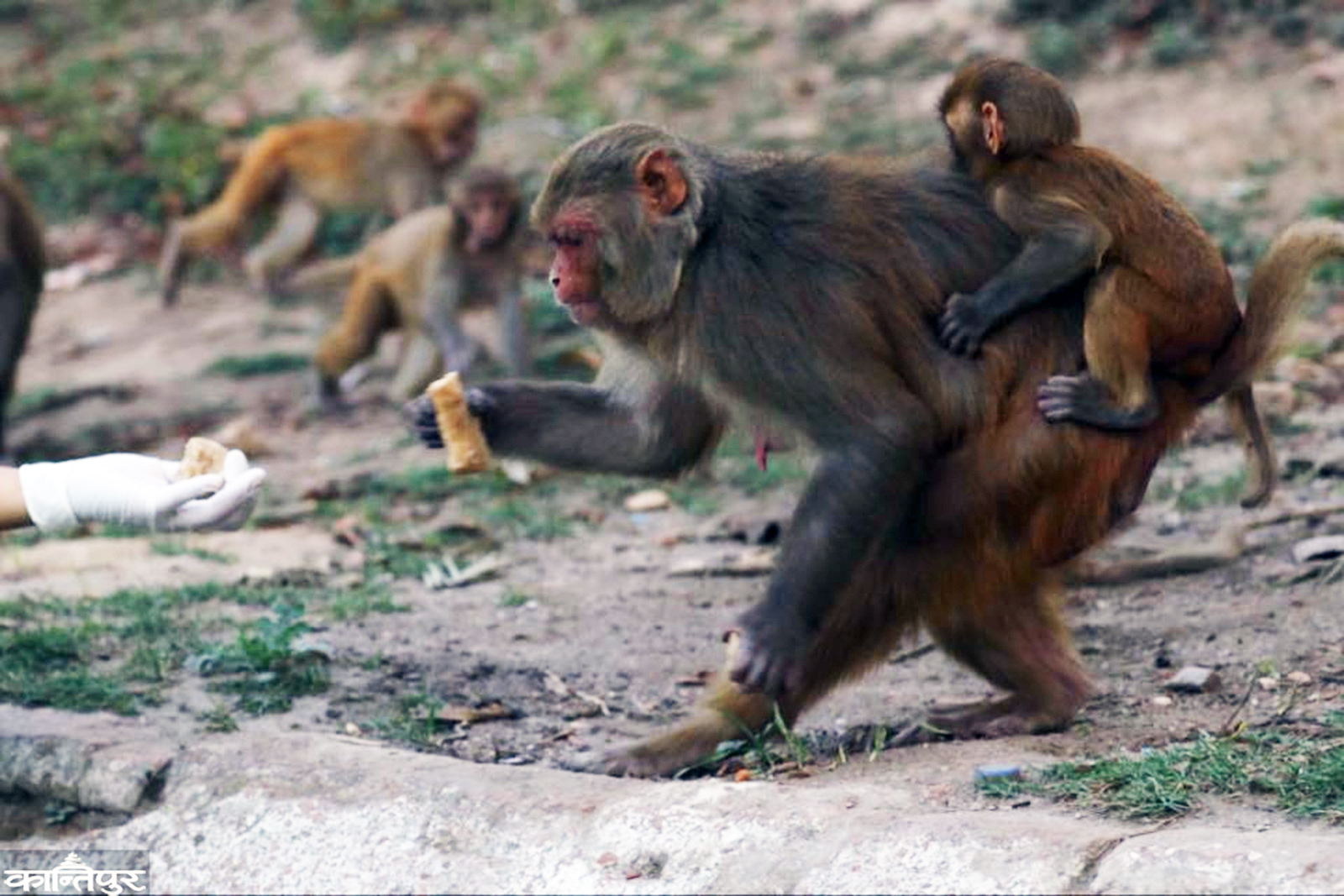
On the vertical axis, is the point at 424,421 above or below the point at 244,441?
above

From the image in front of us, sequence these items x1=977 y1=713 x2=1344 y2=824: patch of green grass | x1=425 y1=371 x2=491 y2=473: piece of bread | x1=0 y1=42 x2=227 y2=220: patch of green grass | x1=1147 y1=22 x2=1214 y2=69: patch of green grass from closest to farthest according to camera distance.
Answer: x1=977 y1=713 x2=1344 y2=824: patch of green grass < x1=425 y1=371 x2=491 y2=473: piece of bread < x1=1147 y1=22 x2=1214 y2=69: patch of green grass < x1=0 y1=42 x2=227 y2=220: patch of green grass

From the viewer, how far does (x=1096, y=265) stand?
16.9 ft

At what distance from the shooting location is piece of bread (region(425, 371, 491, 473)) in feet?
18.2

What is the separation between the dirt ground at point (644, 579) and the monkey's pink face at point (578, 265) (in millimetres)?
1177

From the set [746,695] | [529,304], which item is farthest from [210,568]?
[529,304]

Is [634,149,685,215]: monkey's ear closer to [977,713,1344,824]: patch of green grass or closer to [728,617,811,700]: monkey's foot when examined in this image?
[728,617,811,700]: monkey's foot

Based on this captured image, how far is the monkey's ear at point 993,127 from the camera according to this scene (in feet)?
17.5

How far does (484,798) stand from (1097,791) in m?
1.31

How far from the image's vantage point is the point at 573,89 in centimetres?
1305

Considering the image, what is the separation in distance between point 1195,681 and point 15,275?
715 centimetres

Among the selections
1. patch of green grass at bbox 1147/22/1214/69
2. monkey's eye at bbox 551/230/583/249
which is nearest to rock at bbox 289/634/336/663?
monkey's eye at bbox 551/230/583/249

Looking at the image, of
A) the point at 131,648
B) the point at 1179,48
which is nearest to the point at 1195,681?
the point at 131,648

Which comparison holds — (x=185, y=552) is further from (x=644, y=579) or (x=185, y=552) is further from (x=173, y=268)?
(x=173, y=268)

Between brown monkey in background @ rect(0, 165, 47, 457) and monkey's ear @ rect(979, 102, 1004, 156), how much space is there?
259 inches
